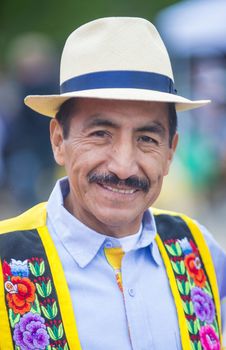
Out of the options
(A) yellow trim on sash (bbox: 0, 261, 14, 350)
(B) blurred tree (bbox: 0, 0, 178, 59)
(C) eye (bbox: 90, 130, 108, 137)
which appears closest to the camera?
(A) yellow trim on sash (bbox: 0, 261, 14, 350)

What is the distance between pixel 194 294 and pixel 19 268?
2.21 feet

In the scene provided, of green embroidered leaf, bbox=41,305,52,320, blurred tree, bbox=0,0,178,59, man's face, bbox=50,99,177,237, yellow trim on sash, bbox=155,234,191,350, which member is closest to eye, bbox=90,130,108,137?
man's face, bbox=50,99,177,237

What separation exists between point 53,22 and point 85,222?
1273 cm

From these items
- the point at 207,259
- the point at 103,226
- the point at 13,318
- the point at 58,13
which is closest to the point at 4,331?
the point at 13,318

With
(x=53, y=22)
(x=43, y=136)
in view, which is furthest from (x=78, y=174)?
(x=53, y=22)

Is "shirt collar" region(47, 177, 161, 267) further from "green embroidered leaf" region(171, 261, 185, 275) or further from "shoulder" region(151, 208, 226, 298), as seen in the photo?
"shoulder" region(151, 208, 226, 298)

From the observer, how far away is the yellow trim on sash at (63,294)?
8.31ft

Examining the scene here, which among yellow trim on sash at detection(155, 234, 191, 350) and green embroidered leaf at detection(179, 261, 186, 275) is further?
green embroidered leaf at detection(179, 261, 186, 275)

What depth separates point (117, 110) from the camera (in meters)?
2.67

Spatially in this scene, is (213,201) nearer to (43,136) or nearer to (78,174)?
(43,136)

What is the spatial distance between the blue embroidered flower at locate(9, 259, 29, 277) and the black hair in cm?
49

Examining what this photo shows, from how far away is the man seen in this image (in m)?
2.57

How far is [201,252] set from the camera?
9.85 ft

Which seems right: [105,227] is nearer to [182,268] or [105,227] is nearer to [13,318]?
[182,268]
